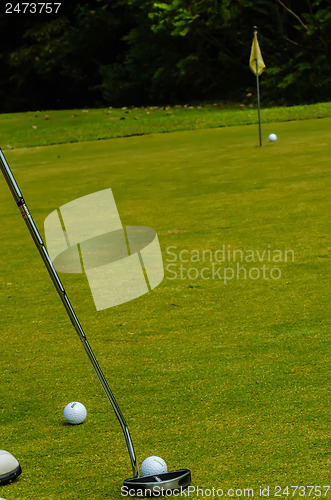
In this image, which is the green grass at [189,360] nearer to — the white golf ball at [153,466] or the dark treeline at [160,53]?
the white golf ball at [153,466]

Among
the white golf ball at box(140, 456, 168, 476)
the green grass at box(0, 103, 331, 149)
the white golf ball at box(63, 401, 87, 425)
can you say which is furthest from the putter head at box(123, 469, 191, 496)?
the green grass at box(0, 103, 331, 149)

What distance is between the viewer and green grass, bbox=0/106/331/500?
2.92 meters

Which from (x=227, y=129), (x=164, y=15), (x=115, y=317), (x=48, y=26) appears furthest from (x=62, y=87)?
(x=115, y=317)

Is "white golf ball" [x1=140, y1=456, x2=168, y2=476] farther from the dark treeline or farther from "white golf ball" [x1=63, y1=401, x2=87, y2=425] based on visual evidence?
the dark treeline

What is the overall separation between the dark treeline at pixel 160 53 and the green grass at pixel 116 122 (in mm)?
3449

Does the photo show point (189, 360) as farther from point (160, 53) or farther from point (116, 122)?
point (160, 53)

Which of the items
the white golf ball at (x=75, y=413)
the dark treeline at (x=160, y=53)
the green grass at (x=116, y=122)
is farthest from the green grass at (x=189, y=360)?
the dark treeline at (x=160, y=53)

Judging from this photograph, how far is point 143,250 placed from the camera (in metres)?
6.59

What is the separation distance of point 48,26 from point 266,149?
907 inches

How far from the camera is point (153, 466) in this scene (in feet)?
9.14

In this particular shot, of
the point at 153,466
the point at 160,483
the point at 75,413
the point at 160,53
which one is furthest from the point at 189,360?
the point at 160,53

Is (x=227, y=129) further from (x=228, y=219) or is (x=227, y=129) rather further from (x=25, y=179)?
(x=228, y=219)

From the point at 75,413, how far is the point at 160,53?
25.8 metres

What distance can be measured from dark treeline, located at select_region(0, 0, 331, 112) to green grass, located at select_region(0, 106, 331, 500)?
16728 millimetres
